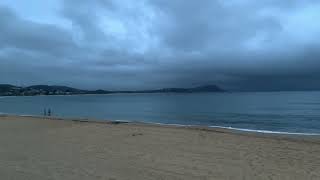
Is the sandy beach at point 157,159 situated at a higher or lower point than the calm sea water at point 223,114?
higher

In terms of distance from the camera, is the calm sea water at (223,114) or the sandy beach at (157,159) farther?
the calm sea water at (223,114)

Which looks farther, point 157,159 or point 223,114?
point 223,114

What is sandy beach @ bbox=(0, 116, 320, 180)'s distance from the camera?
31.1ft

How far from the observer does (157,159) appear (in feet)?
38.3

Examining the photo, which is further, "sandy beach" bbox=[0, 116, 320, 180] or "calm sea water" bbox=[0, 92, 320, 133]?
"calm sea water" bbox=[0, 92, 320, 133]

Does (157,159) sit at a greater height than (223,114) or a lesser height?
greater

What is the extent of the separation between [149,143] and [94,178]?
21.6 feet

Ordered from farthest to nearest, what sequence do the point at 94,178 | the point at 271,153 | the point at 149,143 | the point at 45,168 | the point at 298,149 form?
the point at 149,143 → the point at 298,149 → the point at 271,153 → the point at 45,168 → the point at 94,178

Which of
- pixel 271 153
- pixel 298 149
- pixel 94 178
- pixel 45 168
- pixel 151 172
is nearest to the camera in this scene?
pixel 94 178

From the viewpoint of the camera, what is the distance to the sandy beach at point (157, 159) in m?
9.48

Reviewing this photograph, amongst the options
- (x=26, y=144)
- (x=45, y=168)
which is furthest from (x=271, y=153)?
(x=26, y=144)

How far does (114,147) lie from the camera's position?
1450 centimetres

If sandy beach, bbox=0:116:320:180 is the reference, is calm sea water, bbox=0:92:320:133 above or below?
below

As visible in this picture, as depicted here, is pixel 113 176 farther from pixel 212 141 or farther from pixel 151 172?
pixel 212 141
